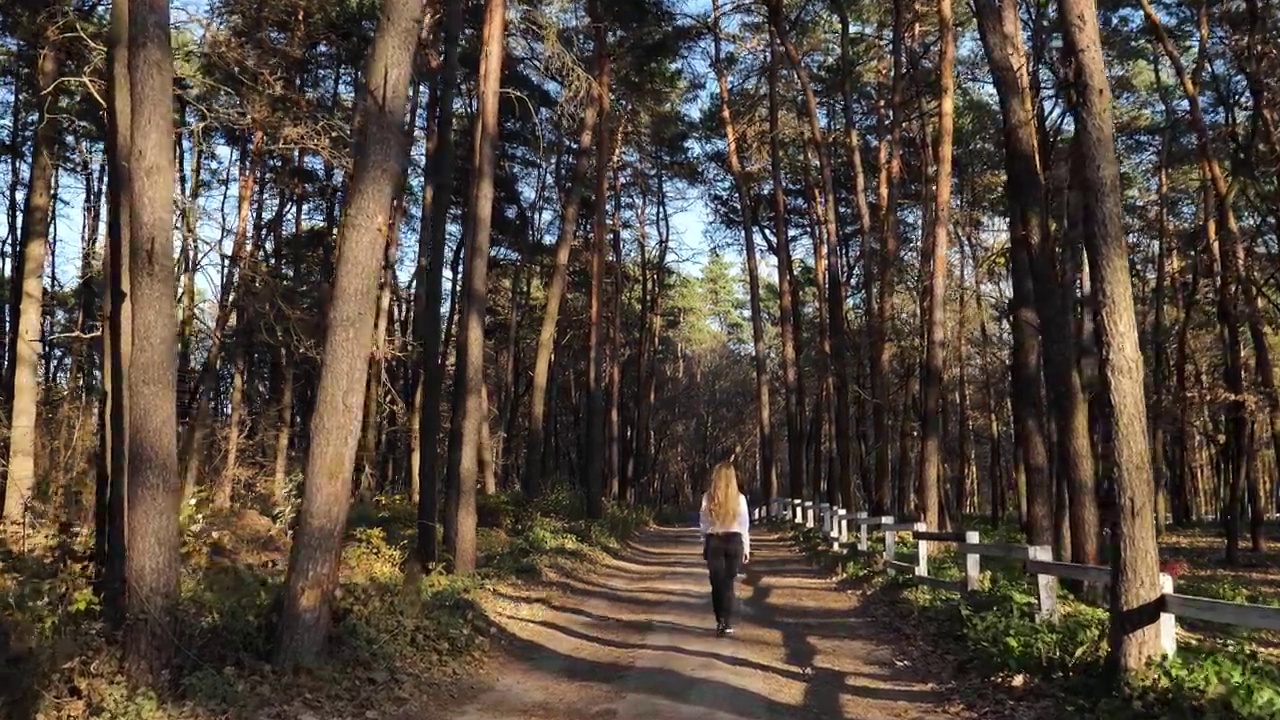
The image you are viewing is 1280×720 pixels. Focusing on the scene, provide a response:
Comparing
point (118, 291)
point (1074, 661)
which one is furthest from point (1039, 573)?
point (118, 291)

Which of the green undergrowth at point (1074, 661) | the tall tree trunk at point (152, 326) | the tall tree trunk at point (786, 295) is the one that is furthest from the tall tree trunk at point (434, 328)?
the tall tree trunk at point (786, 295)

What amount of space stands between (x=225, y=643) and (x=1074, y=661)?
655 centimetres

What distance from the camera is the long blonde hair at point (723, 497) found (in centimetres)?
1093

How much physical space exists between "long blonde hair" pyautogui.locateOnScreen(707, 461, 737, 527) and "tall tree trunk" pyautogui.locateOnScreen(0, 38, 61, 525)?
7.44 metres

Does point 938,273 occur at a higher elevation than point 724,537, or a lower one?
higher

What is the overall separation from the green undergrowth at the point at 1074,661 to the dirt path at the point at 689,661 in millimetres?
620

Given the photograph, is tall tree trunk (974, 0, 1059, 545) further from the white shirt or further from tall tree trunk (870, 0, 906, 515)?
tall tree trunk (870, 0, 906, 515)

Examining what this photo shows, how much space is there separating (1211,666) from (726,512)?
4.89 m

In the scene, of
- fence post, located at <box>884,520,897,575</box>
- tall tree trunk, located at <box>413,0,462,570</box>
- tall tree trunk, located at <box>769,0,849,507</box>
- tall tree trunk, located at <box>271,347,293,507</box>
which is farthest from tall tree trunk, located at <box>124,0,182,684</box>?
tall tree trunk, located at <box>769,0,849,507</box>

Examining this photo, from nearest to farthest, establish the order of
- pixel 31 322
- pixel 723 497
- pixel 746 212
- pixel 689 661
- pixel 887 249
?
pixel 689 661
pixel 723 497
pixel 31 322
pixel 887 249
pixel 746 212

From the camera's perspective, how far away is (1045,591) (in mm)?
9562

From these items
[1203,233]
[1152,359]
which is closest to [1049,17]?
[1203,233]

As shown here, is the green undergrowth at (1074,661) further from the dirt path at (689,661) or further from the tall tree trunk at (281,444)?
the tall tree trunk at (281,444)

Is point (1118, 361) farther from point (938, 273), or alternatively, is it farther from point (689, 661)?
point (938, 273)
